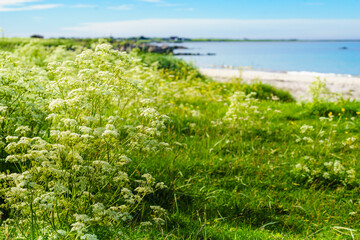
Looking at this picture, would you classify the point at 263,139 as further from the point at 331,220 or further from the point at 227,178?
the point at 331,220

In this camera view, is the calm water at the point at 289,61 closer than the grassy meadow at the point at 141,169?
No

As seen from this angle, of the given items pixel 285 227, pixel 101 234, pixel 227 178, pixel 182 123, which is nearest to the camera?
pixel 101 234

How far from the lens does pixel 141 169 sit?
4582 mm

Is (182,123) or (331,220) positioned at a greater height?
(182,123)

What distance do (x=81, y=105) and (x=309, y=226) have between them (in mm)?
2666

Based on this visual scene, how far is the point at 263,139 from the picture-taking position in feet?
21.3

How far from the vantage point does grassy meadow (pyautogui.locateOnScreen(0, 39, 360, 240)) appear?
289 centimetres

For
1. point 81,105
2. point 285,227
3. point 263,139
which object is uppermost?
point 81,105

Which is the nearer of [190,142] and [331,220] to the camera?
[331,220]

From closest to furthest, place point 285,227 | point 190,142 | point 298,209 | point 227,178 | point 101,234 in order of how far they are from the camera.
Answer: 1. point 101,234
2. point 285,227
3. point 298,209
4. point 227,178
5. point 190,142

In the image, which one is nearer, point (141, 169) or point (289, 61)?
point (141, 169)

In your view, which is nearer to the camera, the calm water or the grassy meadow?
the grassy meadow

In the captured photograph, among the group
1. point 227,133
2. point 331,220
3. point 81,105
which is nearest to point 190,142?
point 227,133

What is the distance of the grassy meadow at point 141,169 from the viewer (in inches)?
114
